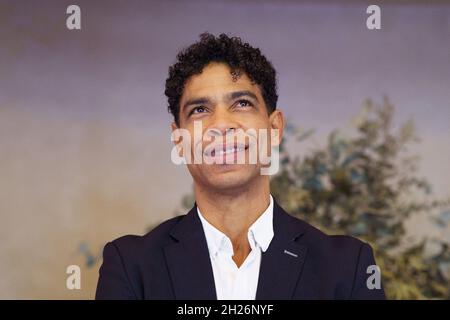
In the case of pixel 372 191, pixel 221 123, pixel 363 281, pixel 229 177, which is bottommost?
pixel 363 281

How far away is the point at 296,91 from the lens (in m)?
2.60

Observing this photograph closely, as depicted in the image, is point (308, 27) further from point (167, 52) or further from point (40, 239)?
point (40, 239)

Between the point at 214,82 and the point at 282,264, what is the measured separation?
0.42 meters

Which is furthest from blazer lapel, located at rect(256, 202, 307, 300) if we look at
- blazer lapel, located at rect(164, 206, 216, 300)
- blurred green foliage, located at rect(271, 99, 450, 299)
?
blurred green foliage, located at rect(271, 99, 450, 299)

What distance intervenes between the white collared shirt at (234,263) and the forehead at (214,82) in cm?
28

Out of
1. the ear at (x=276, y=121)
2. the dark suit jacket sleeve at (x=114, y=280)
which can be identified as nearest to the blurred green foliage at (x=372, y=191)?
the ear at (x=276, y=121)

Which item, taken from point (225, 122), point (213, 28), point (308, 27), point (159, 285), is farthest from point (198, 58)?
point (308, 27)

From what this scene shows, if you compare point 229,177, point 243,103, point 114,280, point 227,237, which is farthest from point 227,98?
point 114,280

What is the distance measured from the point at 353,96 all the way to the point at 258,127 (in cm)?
113

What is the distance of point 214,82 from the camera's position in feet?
4.99

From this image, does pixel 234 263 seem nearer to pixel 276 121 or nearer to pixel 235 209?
pixel 235 209

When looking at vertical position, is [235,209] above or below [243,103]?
below

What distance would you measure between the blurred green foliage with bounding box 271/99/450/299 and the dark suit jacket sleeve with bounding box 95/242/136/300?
1.16 m

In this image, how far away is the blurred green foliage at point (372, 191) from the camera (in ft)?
8.40
